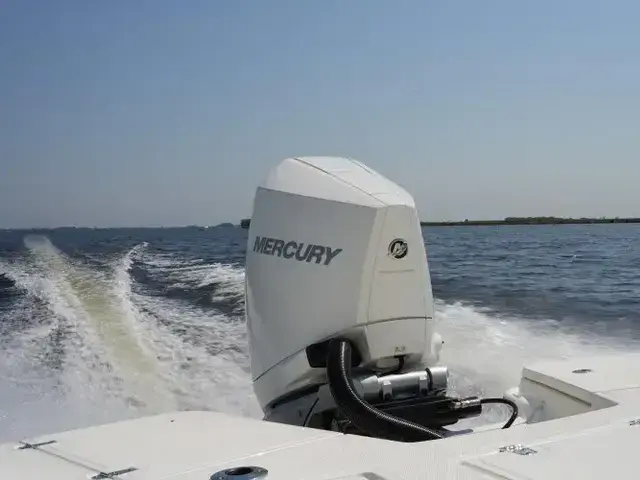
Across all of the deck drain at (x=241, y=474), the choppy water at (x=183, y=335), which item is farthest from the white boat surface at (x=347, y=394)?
the choppy water at (x=183, y=335)

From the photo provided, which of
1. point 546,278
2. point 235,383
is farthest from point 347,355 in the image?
point 546,278

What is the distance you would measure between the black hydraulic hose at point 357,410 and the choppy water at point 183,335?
6.21 feet

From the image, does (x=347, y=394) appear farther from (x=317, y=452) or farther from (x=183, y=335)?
(x=183, y=335)

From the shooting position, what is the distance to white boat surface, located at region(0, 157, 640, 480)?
1.36 meters

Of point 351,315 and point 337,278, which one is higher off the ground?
point 337,278

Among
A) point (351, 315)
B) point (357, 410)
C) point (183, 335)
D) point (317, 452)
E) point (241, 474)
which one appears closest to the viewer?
point (241, 474)

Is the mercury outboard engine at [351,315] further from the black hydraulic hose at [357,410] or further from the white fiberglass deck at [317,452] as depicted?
the white fiberglass deck at [317,452]

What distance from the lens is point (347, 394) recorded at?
213 cm

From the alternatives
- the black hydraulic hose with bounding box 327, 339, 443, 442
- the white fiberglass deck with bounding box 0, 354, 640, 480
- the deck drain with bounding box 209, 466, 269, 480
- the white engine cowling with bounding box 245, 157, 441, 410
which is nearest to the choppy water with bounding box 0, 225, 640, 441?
the white engine cowling with bounding box 245, 157, 441, 410

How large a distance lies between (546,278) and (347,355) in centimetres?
909

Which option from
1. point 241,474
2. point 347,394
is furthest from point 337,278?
Result: point 241,474

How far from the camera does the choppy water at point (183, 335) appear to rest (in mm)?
4281

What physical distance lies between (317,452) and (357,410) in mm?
659

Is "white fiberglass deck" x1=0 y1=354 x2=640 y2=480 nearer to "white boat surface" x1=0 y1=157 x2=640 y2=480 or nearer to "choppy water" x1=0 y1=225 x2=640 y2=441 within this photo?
"white boat surface" x1=0 y1=157 x2=640 y2=480
